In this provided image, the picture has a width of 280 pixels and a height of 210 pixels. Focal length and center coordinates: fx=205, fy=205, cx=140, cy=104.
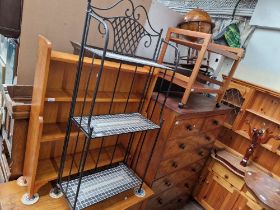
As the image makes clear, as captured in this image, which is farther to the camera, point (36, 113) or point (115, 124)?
point (115, 124)

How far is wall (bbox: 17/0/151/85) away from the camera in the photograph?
→ 122cm

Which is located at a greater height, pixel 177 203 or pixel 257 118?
pixel 257 118

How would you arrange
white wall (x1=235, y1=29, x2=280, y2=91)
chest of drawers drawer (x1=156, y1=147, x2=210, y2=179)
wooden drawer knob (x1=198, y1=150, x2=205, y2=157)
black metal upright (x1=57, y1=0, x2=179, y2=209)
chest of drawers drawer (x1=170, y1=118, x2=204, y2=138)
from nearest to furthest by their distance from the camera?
black metal upright (x1=57, y1=0, x2=179, y2=209) < chest of drawers drawer (x1=170, y1=118, x2=204, y2=138) < chest of drawers drawer (x1=156, y1=147, x2=210, y2=179) < wooden drawer knob (x1=198, y1=150, x2=205, y2=157) < white wall (x1=235, y1=29, x2=280, y2=91)

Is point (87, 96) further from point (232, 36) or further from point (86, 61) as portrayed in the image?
point (232, 36)

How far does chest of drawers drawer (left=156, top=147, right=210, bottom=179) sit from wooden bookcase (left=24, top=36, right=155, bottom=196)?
1.17 feet

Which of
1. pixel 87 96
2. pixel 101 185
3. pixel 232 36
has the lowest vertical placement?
pixel 101 185

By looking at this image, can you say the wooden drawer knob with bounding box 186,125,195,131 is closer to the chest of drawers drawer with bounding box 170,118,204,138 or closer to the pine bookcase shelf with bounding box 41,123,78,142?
the chest of drawers drawer with bounding box 170,118,204,138

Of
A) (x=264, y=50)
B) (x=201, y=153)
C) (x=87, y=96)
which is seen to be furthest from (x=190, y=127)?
(x=264, y=50)

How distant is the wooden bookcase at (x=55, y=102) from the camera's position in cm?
106

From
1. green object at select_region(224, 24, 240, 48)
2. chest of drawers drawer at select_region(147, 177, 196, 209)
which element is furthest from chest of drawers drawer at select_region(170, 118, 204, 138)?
green object at select_region(224, 24, 240, 48)

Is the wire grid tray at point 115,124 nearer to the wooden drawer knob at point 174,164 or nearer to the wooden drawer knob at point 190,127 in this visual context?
the wooden drawer knob at point 190,127

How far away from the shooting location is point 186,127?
154 centimetres

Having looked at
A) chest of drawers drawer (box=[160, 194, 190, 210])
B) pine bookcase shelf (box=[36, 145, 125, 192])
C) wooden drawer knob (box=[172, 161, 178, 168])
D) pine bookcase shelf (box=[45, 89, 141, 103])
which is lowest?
chest of drawers drawer (box=[160, 194, 190, 210])

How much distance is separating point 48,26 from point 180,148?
4.18 ft
